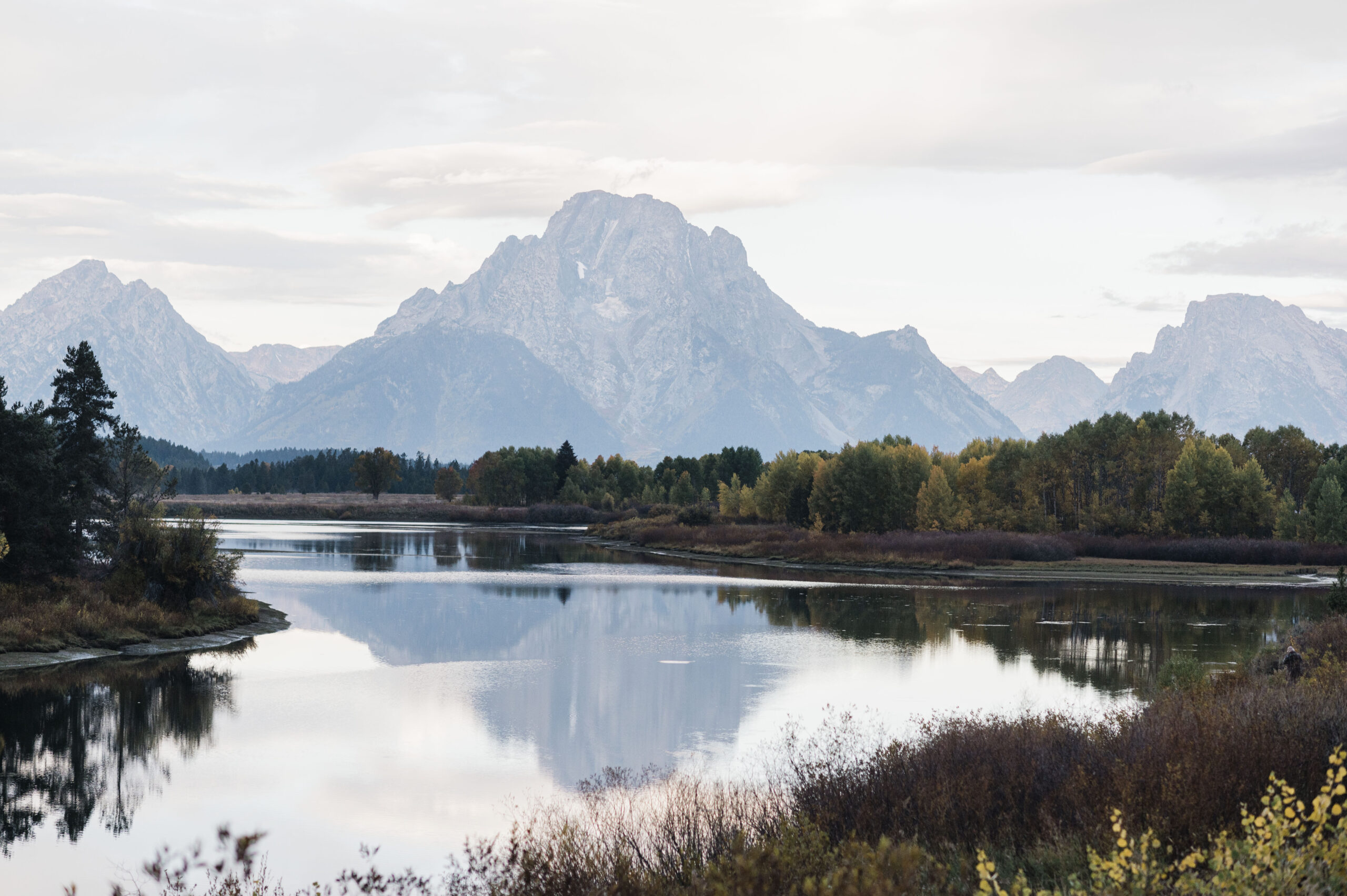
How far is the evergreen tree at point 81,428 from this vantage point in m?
42.5

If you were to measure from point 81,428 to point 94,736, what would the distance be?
74.9ft

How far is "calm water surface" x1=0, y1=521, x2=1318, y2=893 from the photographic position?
64.2 feet

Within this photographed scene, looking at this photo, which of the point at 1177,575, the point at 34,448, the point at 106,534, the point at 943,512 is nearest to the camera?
the point at 34,448

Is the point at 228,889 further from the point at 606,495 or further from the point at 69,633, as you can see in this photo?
the point at 606,495

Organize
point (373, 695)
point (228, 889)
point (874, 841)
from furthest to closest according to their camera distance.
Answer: point (373, 695)
point (874, 841)
point (228, 889)

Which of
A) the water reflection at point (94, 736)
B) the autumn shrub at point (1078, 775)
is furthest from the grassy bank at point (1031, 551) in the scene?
the autumn shrub at point (1078, 775)

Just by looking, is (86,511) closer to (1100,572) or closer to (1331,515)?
(1100,572)

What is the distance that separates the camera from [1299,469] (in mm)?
108250

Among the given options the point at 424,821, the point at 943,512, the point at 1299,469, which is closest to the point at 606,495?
the point at 943,512

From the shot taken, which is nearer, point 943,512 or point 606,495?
point 943,512

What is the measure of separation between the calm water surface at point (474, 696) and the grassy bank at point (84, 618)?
2184mm

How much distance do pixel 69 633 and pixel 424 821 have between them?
2304 cm

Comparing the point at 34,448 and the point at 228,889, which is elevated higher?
the point at 34,448

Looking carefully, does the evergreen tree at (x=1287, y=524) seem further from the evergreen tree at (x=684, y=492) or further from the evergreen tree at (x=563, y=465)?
the evergreen tree at (x=563, y=465)
